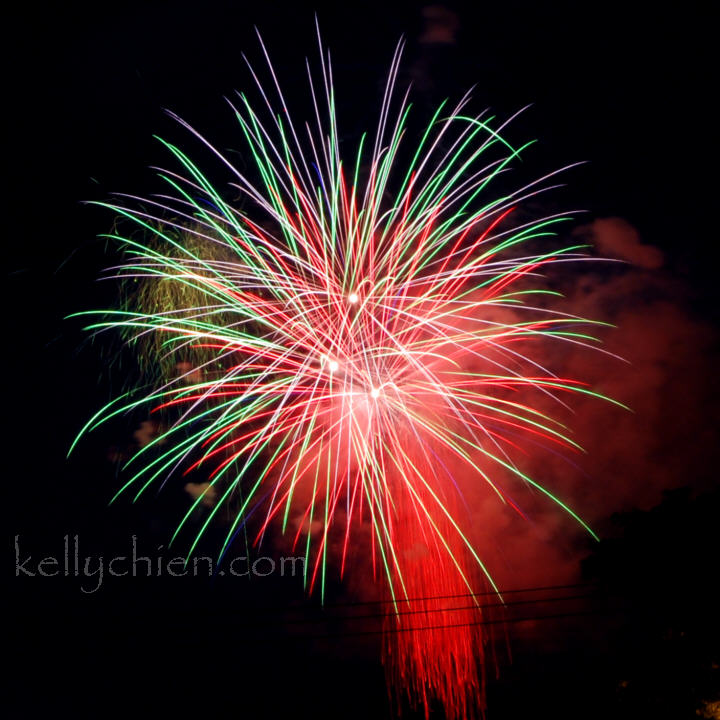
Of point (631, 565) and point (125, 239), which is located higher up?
point (125, 239)

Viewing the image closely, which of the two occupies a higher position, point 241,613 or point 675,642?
point 241,613

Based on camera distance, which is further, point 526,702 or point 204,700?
point 204,700

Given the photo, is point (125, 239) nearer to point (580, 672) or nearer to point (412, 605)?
point (412, 605)

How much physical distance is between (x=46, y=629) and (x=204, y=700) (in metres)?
14.5

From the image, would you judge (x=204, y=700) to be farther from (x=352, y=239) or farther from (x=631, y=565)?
(x=352, y=239)

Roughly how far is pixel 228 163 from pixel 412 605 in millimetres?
8947

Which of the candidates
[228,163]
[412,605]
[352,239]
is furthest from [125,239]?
[412,605]

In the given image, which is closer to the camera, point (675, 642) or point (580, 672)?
point (675, 642)

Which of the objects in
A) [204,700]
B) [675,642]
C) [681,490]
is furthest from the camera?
[204,700]

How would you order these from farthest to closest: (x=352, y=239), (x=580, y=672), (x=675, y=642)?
(x=580, y=672)
(x=675, y=642)
(x=352, y=239)

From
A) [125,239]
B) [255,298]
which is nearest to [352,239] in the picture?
[255,298]

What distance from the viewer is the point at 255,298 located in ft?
33.6

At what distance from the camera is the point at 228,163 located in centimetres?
990

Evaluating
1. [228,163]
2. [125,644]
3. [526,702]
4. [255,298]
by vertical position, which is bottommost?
[526,702]
